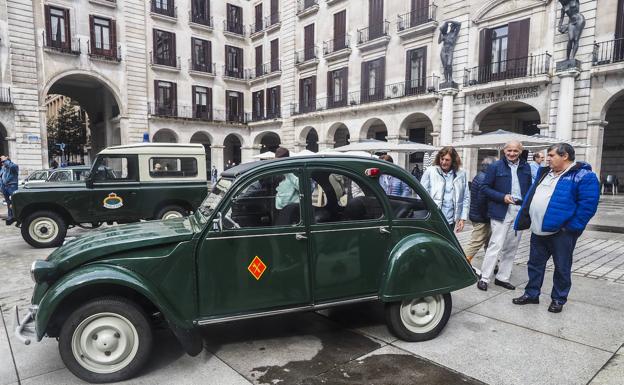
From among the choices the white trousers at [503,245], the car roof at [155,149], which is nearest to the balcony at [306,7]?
the car roof at [155,149]

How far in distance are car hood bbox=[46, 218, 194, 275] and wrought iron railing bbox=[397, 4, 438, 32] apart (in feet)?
71.2

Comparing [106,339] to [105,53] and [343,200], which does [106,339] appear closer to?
[343,200]

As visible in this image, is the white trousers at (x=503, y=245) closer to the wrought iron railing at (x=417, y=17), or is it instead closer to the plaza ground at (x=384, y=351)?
the plaza ground at (x=384, y=351)

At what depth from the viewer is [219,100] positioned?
107 feet

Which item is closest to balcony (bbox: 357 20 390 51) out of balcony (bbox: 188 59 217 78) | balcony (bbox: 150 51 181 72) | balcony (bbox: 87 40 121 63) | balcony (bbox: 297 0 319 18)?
balcony (bbox: 297 0 319 18)

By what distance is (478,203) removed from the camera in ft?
17.9

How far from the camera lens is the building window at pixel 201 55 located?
3092 centimetres

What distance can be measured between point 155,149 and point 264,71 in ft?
83.4

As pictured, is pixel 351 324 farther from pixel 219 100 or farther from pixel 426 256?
pixel 219 100

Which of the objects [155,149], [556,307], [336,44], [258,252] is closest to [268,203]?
[258,252]

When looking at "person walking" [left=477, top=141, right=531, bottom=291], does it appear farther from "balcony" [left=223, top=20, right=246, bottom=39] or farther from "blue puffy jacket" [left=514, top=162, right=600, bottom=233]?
"balcony" [left=223, top=20, right=246, bottom=39]

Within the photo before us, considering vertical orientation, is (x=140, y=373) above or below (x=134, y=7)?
below

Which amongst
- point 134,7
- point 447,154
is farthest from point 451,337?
point 134,7

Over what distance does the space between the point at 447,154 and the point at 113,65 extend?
27.2 m
